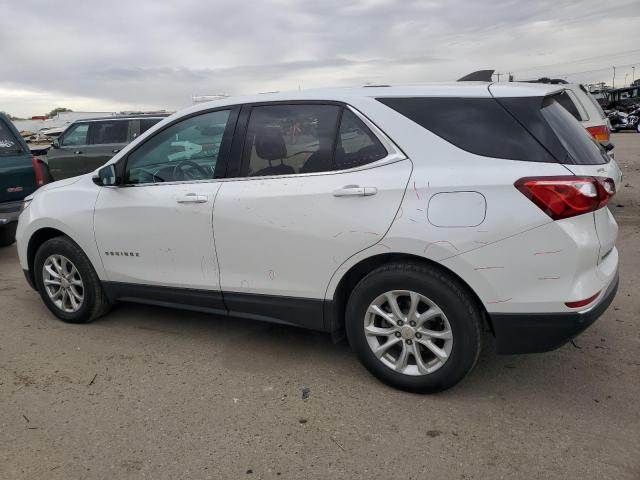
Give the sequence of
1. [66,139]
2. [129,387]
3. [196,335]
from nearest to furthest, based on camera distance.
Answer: [129,387]
[196,335]
[66,139]

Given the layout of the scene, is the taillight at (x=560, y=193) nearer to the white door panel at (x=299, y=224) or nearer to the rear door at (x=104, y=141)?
the white door panel at (x=299, y=224)

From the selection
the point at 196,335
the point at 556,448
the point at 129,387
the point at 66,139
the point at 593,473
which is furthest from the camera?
the point at 66,139

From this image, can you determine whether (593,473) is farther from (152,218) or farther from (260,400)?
(152,218)

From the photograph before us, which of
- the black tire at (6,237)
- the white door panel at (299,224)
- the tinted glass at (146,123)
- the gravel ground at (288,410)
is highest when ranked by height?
the tinted glass at (146,123)

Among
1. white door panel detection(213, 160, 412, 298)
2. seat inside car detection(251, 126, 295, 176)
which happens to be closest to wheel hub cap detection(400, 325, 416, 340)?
white door panel detection(213, 160, 412, 298)

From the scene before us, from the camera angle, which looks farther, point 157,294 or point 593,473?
point 157,294

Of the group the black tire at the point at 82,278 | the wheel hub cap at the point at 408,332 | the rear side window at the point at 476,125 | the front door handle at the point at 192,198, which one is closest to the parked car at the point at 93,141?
the black tire at the point at 82,278

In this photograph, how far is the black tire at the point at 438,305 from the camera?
3.00 meters

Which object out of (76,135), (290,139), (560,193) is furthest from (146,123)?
(560,193)

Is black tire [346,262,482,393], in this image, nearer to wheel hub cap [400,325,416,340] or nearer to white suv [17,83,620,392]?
white suv [17,83,620,392]

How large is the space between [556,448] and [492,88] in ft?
6.37

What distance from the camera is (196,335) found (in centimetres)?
430

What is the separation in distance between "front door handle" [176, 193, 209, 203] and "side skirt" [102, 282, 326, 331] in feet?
2.06

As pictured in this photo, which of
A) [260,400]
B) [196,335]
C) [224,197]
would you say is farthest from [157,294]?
[260,400]
